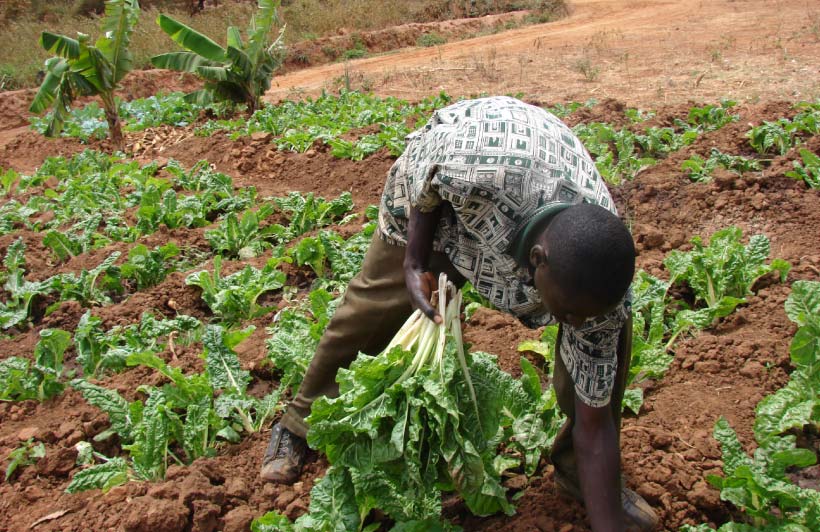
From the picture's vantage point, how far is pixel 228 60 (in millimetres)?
10523

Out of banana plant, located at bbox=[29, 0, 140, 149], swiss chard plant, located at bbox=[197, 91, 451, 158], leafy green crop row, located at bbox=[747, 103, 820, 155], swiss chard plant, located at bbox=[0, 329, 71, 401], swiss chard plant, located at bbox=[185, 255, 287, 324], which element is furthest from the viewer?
banana plant, located at bbox=[29, 0, 140, 149]

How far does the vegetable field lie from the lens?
7.75ft

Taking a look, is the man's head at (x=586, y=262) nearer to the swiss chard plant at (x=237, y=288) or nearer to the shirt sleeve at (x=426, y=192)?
the shirt sleeve at (x=426, y=192)

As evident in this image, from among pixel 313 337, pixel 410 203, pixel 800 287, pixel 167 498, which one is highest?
pixel 410 203

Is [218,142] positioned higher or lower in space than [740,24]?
lower

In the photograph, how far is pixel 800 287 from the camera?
2.99m

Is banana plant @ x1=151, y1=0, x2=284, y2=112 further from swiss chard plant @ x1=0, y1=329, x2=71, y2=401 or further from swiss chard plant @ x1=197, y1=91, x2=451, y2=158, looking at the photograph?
swiss chard plant @ x1=0, y1=329, x2=71, y2=401

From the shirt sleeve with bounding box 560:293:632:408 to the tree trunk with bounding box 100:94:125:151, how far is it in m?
9.06

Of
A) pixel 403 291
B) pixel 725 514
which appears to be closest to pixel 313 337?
pixel 403 291

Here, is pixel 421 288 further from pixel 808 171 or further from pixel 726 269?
pixel 808 171

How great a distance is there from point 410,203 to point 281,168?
17.6ft

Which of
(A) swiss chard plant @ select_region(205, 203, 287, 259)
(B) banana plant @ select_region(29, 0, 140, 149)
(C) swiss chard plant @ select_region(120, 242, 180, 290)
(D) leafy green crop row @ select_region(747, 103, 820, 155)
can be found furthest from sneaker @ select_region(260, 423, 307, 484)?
(B) banana plant @ select_region(29, 0, 140, 149)

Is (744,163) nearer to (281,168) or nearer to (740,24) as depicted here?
(281,168)

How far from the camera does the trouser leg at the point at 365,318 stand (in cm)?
260
